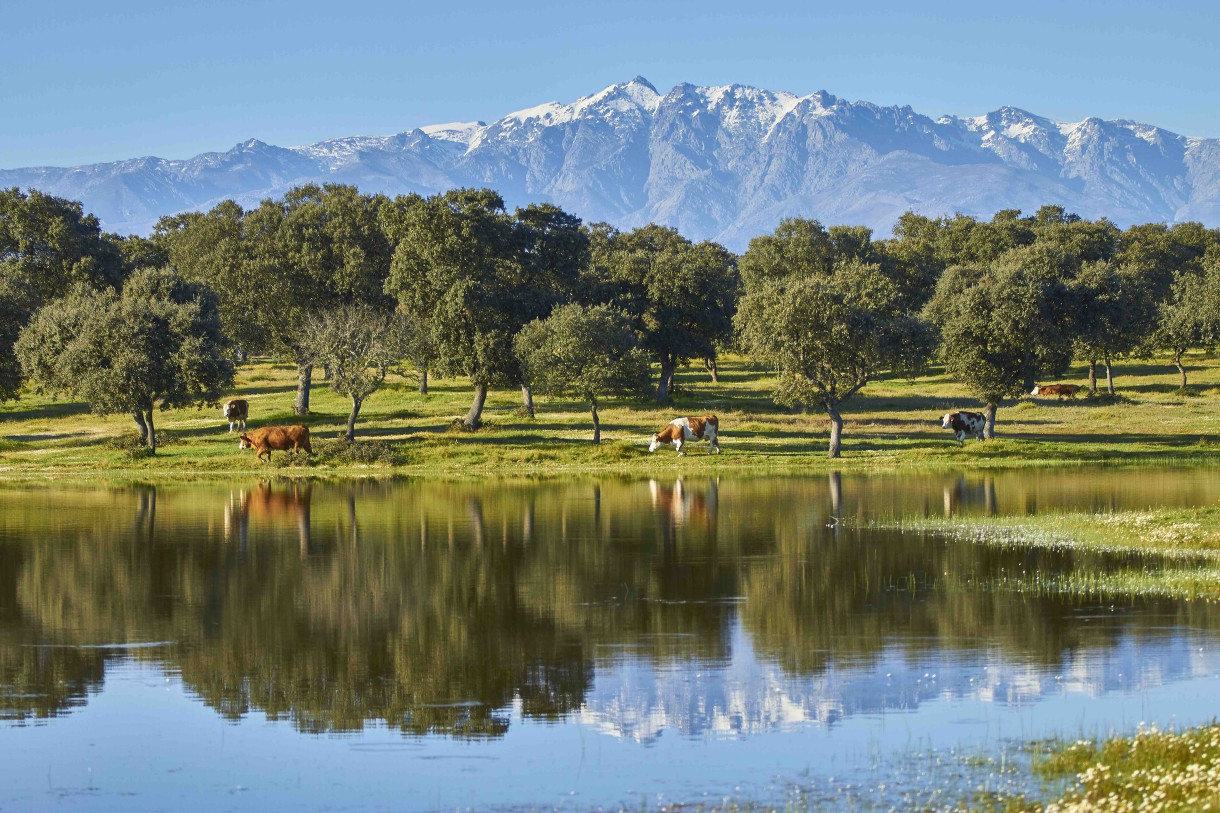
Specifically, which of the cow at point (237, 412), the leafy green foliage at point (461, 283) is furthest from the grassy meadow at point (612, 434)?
the leafy green foliage at point (461, 283)

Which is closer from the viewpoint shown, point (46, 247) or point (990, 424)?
point (990, 424)

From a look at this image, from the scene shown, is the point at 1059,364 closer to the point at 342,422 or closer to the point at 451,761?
the point at 342,422

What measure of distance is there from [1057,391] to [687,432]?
38264 millimetres

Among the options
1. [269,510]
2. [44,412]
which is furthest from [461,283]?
[44,412]

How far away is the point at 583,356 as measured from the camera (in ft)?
223

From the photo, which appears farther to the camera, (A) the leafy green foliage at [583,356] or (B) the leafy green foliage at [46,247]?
(B) the leafy green foliage at [46,247]

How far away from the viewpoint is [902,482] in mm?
53469

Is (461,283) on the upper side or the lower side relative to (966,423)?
upper

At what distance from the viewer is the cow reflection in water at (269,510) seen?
130 feet

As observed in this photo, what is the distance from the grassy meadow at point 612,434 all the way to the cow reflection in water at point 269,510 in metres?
7.24

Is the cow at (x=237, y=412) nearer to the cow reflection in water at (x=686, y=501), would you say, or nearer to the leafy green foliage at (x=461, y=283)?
the leafy green foliage at (x=461, y=283)

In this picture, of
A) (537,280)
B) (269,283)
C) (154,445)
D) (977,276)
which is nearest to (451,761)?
(154,445)

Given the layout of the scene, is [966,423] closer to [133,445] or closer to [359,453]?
A: [359,453]

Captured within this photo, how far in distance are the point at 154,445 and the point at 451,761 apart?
54914mm
